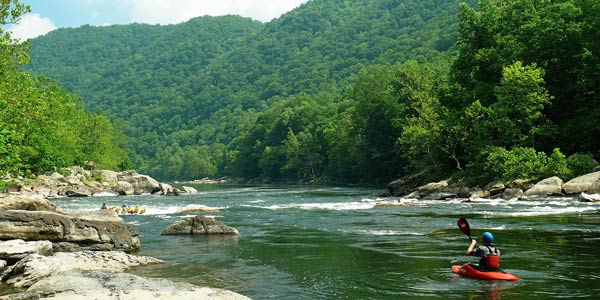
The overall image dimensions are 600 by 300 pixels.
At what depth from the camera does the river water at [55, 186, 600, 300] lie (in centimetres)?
1245

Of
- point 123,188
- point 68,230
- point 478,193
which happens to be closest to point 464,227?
point 68,230

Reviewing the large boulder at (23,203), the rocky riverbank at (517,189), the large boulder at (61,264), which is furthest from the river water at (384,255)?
the rocky riverbank at (517,189)

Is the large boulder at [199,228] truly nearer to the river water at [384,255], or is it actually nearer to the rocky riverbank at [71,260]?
the river water at [384,255]

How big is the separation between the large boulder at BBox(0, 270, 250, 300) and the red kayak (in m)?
5.68

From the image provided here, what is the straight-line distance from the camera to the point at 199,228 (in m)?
23.2

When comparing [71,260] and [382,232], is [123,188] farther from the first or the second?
[71,260]

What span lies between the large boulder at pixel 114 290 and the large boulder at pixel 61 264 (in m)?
1.53

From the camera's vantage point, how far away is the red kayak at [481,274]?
42.5 feet

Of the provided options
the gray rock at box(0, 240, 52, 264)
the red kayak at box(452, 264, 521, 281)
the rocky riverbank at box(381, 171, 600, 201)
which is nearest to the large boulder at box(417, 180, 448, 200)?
the rocky riverbank at box(381, 171, 600, 201)

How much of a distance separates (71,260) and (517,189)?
32.7 m

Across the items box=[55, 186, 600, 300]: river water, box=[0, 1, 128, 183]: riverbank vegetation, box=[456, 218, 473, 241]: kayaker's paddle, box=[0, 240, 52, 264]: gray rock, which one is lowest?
box=[55, 186, 600, 300]: river water

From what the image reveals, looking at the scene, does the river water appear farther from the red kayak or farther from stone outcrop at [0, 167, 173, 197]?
stone outcrop at [0, 167, 173, 197]

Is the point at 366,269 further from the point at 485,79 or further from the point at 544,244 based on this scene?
the point at 485,79

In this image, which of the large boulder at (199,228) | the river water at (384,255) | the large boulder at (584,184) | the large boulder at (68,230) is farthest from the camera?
the large boulder at (584,184)
